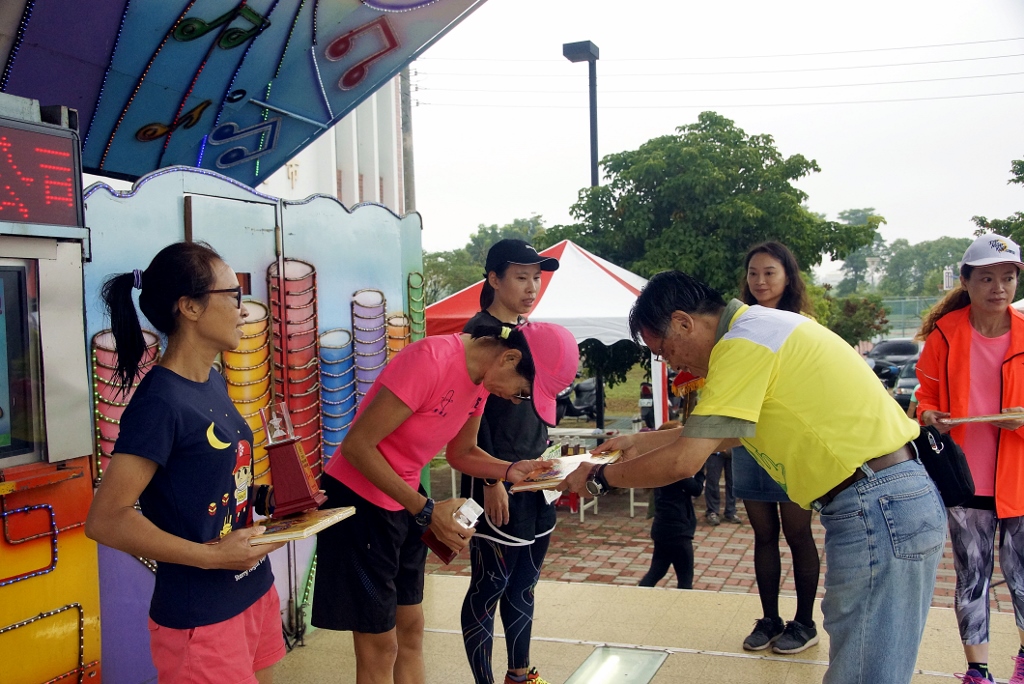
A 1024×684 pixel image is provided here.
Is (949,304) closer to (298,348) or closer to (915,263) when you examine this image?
(298,348)

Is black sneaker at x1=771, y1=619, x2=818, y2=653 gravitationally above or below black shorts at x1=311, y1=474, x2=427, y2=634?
below

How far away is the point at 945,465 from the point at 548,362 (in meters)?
1.46

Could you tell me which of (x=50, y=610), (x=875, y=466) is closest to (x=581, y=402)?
(x=50, y=610)

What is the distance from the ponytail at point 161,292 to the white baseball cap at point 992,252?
3.05 m

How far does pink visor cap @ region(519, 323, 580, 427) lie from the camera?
333cm

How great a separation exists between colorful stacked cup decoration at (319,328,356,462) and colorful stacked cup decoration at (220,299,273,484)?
427 millimetres

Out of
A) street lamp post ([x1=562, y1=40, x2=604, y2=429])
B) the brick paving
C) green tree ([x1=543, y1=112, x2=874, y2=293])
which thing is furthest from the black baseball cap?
street lamp post ([x1=562, y1=40, x2=604, y2=429])

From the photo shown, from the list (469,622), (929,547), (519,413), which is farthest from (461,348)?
(929,547)

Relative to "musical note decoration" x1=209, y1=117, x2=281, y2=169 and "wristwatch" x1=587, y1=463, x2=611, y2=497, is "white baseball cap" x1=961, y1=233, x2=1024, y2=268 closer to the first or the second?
"wristwatch" x1=587, y1=463, x2=611, y2=497

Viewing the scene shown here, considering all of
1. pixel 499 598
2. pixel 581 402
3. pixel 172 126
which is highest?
pixel 172 126

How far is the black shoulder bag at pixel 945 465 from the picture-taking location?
2.51 metres

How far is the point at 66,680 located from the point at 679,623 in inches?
117

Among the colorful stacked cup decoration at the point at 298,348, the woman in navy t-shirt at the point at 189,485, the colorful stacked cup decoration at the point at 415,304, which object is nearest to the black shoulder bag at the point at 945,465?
the woman in navy t-shirt at the point at 189,485

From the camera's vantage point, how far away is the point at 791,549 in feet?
13.3
